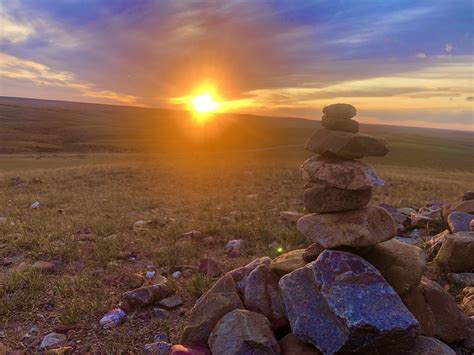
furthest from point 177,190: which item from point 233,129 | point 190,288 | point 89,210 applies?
point 233,129

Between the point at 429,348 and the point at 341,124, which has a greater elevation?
the point at 341,124

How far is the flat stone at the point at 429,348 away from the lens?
443cm

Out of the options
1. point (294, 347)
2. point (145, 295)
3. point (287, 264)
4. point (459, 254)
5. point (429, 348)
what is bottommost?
point (145, 295)

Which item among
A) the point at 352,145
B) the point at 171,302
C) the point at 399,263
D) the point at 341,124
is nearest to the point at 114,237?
the point at 171,302

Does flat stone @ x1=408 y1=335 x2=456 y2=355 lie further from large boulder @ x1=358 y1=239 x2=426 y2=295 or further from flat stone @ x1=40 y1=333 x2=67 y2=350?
flat stone @ x1=40 y1=333 x2=67 y2=350

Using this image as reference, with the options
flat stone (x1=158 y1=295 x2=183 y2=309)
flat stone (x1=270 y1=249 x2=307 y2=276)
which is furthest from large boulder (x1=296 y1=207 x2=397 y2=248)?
flat stone (x1=158 y1=295 x2=183 y2=309)

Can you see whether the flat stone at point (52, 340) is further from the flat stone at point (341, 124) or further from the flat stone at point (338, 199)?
the flat stone at point (341, 124)

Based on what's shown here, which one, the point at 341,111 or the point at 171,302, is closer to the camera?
the point at 341,111

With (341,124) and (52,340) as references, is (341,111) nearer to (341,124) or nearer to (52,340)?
(341,124)

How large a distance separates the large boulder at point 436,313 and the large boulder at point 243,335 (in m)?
1.96

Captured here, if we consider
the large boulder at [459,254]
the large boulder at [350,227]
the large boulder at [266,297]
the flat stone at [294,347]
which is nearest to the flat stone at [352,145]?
the large boulder at [350,227]

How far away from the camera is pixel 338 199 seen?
5691 millimetres

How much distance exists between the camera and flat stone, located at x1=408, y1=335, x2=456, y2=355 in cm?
443

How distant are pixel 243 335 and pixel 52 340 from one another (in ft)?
9.10
